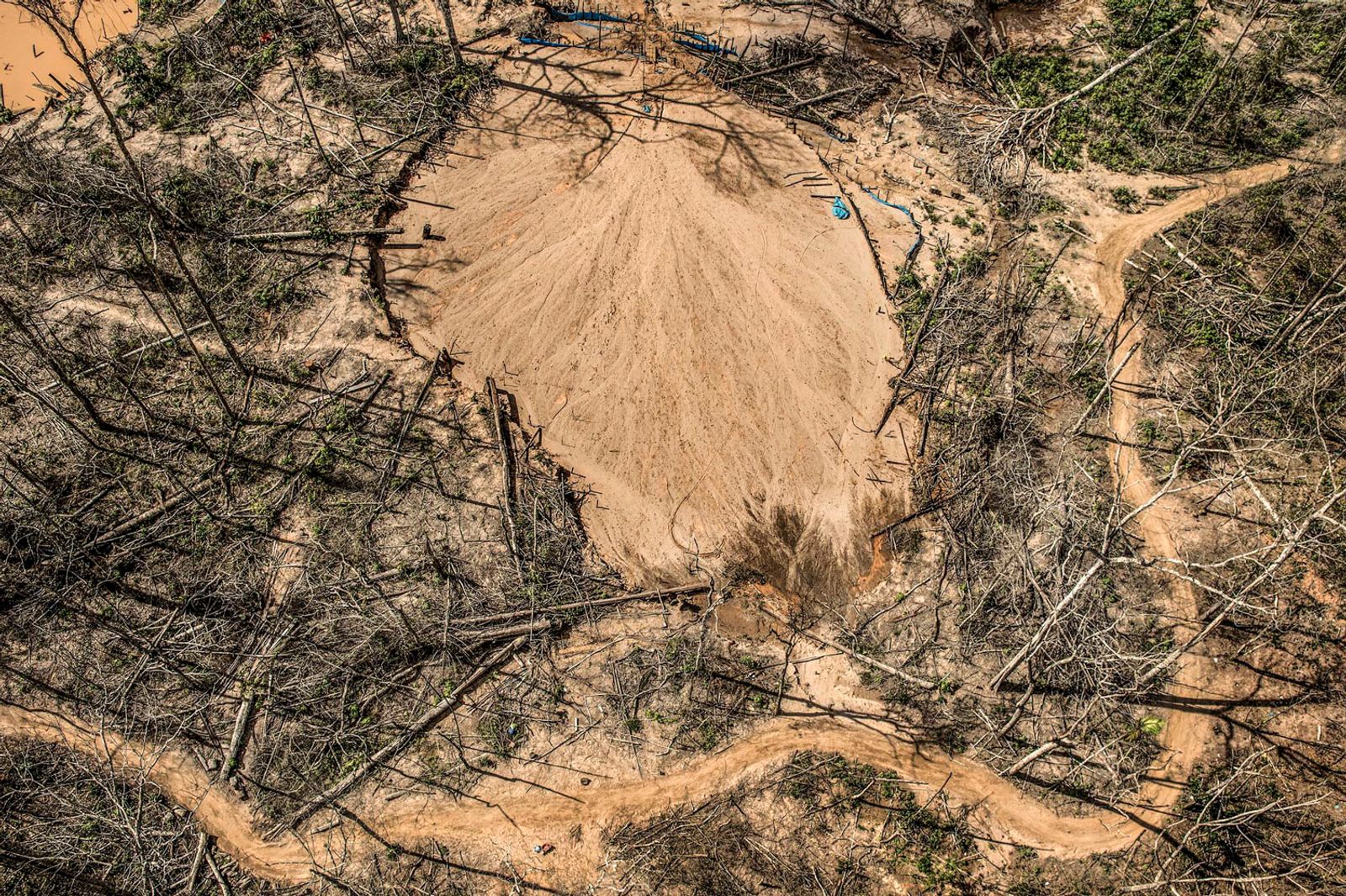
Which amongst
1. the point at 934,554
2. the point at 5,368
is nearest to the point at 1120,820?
the point at 934,554

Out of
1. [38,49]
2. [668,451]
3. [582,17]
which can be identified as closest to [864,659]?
[668,451]

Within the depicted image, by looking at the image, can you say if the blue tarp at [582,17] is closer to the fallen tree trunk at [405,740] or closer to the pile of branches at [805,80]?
the pile of branches at [805,80]

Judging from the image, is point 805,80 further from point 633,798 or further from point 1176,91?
point 633,798

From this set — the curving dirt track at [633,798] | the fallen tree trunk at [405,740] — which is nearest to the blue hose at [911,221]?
the curving dirt track at [633,798]

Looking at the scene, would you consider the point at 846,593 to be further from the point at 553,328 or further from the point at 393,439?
the point at 393,439

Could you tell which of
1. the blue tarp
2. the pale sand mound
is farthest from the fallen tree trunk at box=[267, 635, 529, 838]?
the blue tarp
